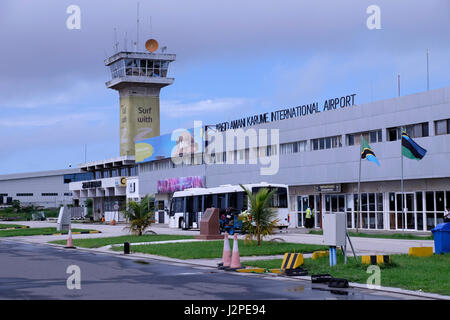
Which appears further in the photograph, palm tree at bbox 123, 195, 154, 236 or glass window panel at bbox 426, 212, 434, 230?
glass window panel at bbox 426, 212, 434, 230

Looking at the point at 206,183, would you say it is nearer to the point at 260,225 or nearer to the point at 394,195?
the point at 394,195

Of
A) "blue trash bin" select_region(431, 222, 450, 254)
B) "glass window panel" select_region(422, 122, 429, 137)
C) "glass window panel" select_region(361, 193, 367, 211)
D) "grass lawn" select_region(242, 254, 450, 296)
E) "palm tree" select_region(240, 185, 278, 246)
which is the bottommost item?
"grass lawn" select_region(242, 254, 450, 296)

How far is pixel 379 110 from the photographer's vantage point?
1706 inches

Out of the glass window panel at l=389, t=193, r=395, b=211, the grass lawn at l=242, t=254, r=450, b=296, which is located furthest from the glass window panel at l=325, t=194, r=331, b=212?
the grass lawn at l=242, t=254, r=450, b=296

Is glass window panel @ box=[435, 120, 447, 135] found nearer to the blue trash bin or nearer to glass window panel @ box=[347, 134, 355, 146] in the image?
glass window panel @ box=[347, 134, 355, 146]

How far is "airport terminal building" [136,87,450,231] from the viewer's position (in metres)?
39.2

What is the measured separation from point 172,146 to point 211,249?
4809 cm

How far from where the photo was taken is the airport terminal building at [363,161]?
39.2 meters

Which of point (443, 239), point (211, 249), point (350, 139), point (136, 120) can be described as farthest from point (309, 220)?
point (136, 120)

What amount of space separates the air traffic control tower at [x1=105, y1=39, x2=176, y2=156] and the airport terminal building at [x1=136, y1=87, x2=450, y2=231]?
41395 mm

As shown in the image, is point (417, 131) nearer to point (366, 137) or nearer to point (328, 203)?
point (366, 137)

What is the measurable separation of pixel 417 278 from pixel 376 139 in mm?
30227

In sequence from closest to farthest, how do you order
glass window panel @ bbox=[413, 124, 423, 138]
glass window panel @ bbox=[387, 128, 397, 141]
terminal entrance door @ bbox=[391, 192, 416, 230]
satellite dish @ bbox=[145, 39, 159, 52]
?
glass window panel @ bbox=[413, 124, 423, 138] < terminal entrance door @ bbox=[391, 192, 416, 230] < glass window panel @ bbox=[387, 128, 397, 141] < satellite dish @ bbox=[145, 39, 159, 52]

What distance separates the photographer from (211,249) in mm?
24609
